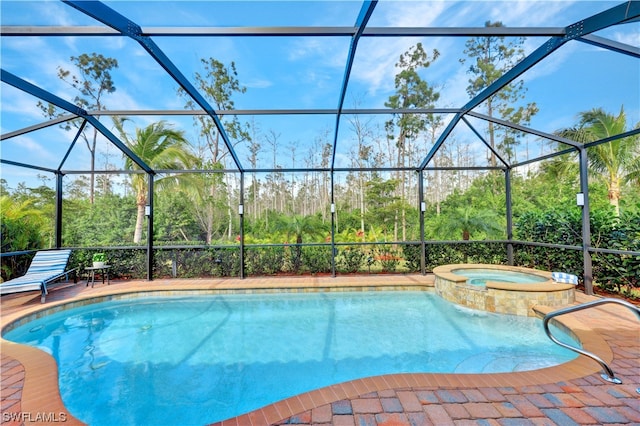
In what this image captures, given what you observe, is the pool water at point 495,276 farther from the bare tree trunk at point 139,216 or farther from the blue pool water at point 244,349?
the bare tree trunk at point 139,216

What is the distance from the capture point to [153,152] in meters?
10.4

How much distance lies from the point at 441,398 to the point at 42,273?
8671mm

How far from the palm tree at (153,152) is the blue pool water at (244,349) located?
5.47m

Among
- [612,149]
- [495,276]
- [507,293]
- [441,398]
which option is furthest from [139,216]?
[612,149]

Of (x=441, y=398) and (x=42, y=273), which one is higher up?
(x=42, y=273)

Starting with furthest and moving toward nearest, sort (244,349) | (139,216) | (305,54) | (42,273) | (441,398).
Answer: (139,216), (42,273), (305,54), (244,349), (441,398)

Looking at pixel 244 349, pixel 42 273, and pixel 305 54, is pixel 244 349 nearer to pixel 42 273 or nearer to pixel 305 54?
pixel 42 273

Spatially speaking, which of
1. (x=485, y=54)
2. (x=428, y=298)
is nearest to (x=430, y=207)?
(x=485, y=54)

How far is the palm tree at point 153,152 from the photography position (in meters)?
10.2

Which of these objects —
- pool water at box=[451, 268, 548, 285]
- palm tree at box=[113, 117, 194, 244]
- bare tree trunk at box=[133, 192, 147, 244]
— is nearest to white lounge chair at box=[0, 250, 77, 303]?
bare tree trunk at box=[133, 192, 147, 244]

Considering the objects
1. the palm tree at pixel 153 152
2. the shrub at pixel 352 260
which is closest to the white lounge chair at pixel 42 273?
the palm tree at pixel 153 152

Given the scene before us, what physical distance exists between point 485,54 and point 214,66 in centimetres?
1492

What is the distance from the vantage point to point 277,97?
6801 mm

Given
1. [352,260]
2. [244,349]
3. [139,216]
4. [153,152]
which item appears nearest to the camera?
[244,349]
